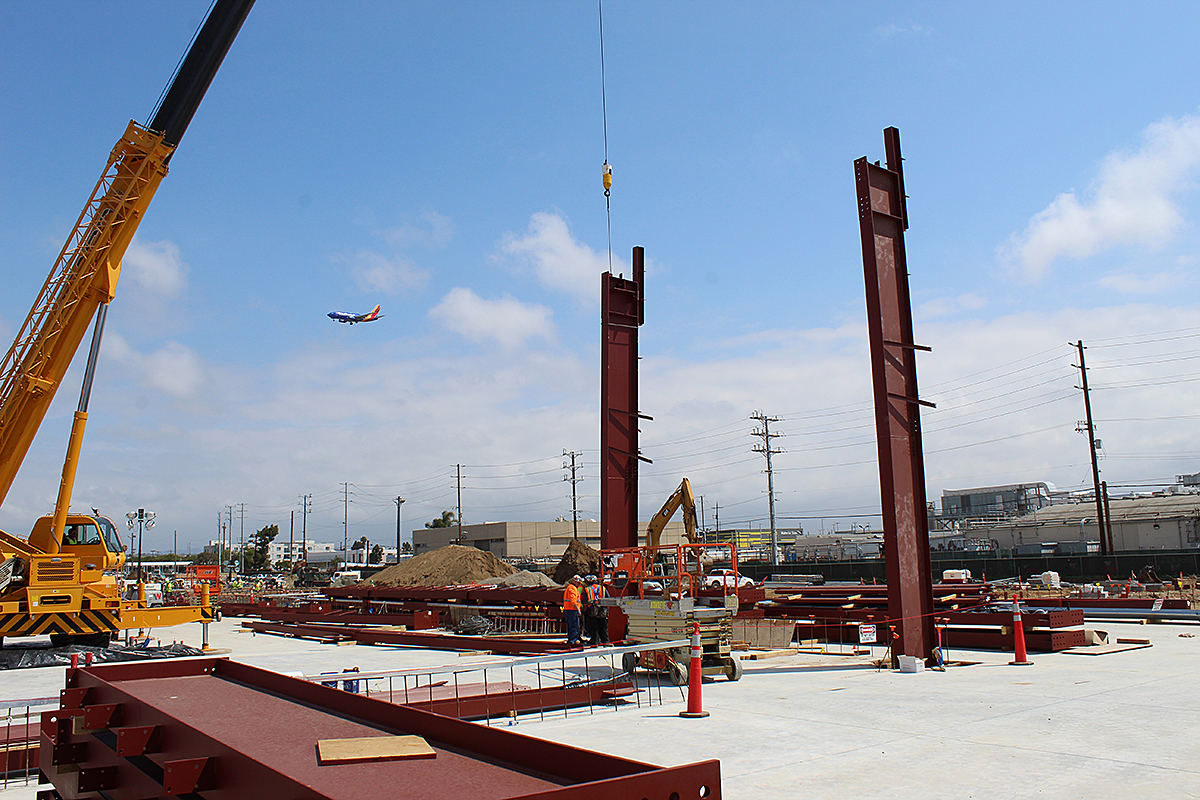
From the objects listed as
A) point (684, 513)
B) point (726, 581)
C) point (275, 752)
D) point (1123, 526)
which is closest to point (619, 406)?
point (684, 513)

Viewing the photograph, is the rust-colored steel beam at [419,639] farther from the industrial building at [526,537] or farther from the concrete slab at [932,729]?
the industrial building at [526,537]

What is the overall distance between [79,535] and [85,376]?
3.63 metres

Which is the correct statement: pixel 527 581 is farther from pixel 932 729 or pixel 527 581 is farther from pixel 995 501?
pixel 995 501

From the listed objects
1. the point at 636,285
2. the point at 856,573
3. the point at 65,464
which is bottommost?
the point at 856,573

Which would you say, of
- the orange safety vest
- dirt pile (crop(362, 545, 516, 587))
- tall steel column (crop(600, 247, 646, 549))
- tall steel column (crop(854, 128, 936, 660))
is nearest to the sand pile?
dirt pile (crop(362, 545, 516, 587))

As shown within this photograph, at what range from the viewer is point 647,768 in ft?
8.45

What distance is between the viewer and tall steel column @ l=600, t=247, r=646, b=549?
19.6 metres

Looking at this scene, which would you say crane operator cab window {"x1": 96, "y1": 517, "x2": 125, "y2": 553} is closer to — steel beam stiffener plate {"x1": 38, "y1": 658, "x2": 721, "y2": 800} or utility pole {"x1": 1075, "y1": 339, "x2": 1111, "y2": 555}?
steel beam stiffener plate {"x1": 38, "y1": 658, "x2": 721, "y2": 800}

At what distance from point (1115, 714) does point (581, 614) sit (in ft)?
38.6

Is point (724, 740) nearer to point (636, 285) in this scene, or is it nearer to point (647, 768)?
point (647, 768)

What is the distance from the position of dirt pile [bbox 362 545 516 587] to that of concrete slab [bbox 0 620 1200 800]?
96.2 ft

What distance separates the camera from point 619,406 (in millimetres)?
20062

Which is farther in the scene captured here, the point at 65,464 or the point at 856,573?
the point at 856,573

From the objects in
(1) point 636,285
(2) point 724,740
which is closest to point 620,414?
(1) point 636,285
